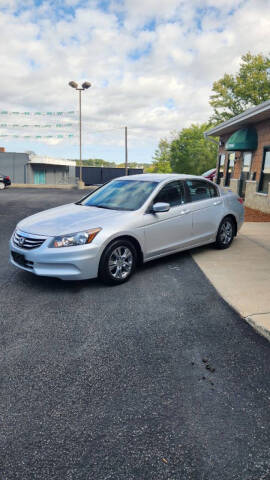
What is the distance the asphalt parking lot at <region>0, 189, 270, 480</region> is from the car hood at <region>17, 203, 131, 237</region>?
947 mm

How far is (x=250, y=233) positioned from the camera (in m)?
9.29

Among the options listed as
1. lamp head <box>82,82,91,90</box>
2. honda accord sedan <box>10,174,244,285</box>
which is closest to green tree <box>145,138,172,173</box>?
lamp head <box>82,82,91,90</box>

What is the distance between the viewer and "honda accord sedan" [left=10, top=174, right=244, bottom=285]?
4711 mm

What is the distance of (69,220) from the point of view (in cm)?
514

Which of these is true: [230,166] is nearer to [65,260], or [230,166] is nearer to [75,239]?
[75,239]

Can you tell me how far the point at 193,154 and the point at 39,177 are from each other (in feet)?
86.9

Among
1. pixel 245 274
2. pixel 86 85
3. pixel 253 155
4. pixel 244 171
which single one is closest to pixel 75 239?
pixel 245 274

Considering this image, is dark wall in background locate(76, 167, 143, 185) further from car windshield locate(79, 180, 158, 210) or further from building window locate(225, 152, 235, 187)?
car windshield locate(79, 180, 158, 210)

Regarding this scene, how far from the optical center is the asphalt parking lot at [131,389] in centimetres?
205

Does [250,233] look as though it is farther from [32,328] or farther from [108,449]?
[108,449]

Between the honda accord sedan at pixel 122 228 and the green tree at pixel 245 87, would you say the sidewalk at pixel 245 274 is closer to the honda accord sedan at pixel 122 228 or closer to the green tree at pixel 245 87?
the honda accord sedan at pixel 122 228

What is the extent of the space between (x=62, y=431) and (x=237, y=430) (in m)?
1.21

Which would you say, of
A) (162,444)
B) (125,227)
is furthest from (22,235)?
(162,444)

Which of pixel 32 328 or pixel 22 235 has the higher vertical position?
pixel 22 235
